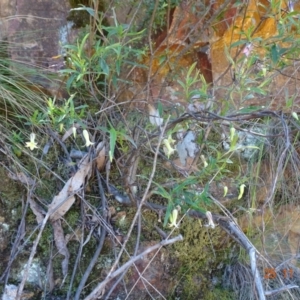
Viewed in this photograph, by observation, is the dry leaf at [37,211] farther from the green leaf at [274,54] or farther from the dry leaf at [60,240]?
the green leaf at [274,54]

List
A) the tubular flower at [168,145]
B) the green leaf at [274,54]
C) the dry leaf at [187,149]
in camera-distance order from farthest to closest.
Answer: the dry leaf at [187,149] < the green leaf at [274,54] < the tubular flower at [168,145]

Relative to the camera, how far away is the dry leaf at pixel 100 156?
145 centimetres

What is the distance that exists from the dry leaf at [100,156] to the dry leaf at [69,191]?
41 millimetres

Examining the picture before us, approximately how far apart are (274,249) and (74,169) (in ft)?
2.72

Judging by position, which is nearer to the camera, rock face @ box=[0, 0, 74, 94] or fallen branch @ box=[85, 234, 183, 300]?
fallen branch @ box=[85, 234, 183, 300]

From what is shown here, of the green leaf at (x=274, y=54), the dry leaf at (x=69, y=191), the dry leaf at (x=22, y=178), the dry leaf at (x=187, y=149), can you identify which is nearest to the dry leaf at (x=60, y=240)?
the dry leaf at (x=69, y=191)

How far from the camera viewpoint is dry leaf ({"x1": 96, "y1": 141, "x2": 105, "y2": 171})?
145 centimetres

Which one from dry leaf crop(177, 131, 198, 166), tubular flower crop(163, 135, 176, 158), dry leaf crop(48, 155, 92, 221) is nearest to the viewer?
tubular flower crop(163, 135, 176, 158)

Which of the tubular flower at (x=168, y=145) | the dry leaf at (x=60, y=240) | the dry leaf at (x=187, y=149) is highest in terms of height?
the tubular flower at (x=168, y=145)

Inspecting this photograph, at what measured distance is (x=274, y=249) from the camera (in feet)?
5.65

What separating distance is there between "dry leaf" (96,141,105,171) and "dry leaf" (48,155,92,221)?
0.13 feet

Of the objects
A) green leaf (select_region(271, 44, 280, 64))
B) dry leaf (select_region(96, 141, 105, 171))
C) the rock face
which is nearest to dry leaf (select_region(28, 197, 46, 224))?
dry leaf (select_region(96, 141, 105, 171))

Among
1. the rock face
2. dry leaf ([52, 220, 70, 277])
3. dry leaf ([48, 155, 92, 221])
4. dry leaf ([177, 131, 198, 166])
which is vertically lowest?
dry leaf ([52, 220, 70, 277])

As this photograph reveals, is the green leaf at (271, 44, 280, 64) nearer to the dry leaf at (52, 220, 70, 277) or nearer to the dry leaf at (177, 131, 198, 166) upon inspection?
the dry leaf at (177, 131, 198, 166)
